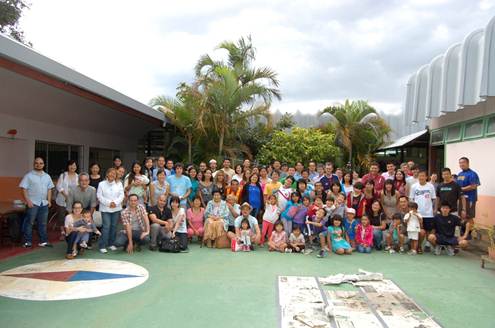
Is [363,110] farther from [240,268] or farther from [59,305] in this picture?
[59,305]

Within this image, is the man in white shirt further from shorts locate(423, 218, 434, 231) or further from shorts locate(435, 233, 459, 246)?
shorts locate(435, 233, 459, 246)

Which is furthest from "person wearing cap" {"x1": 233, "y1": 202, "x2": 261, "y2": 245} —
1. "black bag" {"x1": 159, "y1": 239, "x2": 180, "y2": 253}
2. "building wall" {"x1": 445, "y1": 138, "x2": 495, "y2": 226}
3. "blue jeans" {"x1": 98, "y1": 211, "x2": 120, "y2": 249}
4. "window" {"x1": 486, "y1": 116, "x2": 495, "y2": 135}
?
"window" {"x1": 486, "y1": 116, "x2": 495, "y2": 135}

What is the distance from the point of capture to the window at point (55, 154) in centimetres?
994

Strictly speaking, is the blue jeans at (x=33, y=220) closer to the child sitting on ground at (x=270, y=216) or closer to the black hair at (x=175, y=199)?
the black hair at (x=175, y=199)

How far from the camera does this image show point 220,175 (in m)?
8.25

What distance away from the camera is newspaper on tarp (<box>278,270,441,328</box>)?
3836mm

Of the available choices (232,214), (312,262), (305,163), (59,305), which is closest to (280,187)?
(232,214)

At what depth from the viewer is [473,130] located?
930 cm

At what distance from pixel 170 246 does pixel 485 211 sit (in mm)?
6359

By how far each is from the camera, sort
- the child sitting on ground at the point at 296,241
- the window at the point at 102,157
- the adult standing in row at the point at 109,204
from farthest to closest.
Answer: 1. the window at the point at 102,157
2. the child sitting on ground at the point at 296,241
3. the adult standing in row at the point at 109,204

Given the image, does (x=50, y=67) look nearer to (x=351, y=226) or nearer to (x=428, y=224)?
(x=351, y=226)

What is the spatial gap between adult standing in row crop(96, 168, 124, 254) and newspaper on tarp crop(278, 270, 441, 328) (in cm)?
309

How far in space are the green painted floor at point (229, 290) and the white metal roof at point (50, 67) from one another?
2.73 m

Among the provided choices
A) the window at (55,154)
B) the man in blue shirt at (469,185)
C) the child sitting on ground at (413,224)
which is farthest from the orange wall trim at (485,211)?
the window at (55,154)
